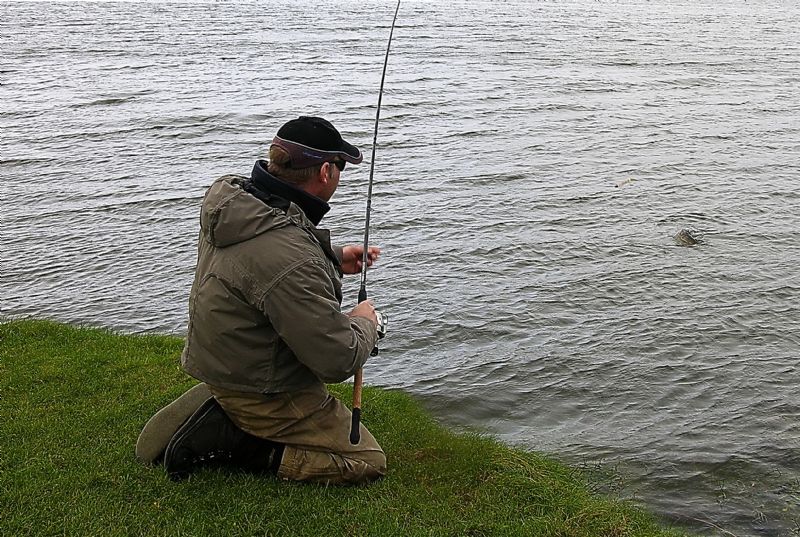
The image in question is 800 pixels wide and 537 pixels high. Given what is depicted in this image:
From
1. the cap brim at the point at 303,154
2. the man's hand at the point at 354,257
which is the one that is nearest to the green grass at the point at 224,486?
the man's hand at the point at 354,257

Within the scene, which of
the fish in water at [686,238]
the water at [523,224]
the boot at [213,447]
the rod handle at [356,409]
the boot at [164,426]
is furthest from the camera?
the fish in water at [686,238]

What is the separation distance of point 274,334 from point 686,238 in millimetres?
9264

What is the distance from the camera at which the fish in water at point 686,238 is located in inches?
499

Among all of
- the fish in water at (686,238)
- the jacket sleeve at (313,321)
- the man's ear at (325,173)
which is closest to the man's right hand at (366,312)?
the jacket sleeve at (313,321)

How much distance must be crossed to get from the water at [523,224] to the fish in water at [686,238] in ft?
0.52

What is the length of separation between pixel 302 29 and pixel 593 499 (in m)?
37.6

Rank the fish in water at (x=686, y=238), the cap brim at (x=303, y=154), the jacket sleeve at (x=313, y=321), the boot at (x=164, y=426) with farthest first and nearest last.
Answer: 1. the fish in water at (x=686, y=238)
2. the boot at (x=164, y=426)
3. the cap brim at (x=303, y=154)
4. the jacket sleeve at (x=313, y=321)

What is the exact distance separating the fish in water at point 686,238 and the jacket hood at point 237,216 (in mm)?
9054

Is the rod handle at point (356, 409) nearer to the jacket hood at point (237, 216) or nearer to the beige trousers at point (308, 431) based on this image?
the beige trousers at point (308, 431)

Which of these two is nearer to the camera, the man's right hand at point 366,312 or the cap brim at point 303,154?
the cap brim at point 303,154

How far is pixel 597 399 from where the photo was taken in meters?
8.51

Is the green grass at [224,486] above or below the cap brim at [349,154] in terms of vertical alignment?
below

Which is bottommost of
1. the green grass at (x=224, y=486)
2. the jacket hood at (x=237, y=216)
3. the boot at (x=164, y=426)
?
the green grass at (x=224, y=486)

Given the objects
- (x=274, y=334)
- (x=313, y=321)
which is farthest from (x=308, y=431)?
(x=313, y=321)
